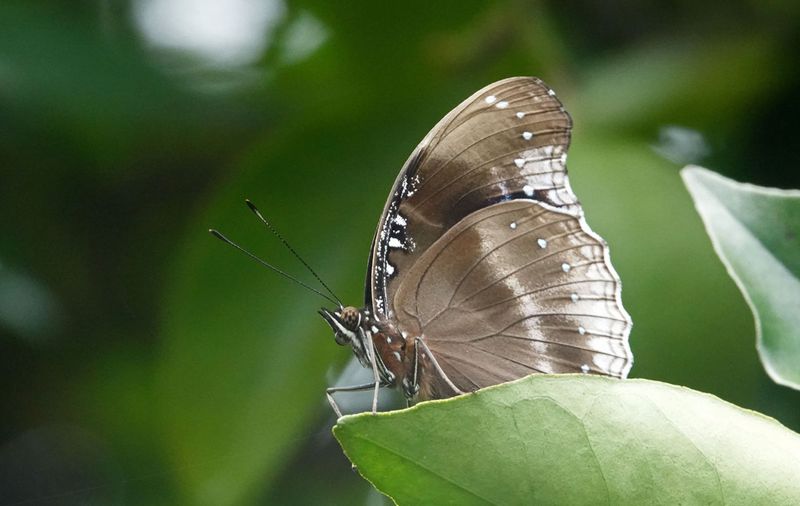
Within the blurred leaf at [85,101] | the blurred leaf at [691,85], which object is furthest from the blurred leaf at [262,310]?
the blurred leaf at [691,85]

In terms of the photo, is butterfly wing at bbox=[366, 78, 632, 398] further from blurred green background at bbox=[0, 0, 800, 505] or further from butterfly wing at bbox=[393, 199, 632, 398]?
blurred green background at bbox=[0, 0, 800, 505]

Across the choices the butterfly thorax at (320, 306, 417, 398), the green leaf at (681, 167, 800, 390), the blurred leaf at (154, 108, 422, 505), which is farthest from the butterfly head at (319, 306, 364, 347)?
the green leaf at (681, 167, 800, 390)

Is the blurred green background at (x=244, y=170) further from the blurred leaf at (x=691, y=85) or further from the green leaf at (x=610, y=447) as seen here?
the green leaf at (x=610, y=447)

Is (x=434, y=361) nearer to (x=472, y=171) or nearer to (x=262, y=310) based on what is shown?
(x=472, y=171)

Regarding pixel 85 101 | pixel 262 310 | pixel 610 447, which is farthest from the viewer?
pixel 85 101

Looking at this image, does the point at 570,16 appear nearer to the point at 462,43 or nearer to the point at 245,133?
the point at 462,43

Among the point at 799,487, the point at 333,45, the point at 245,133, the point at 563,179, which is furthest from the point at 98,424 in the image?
the point at 799,487

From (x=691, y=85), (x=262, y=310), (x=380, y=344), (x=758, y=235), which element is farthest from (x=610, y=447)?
(x=691, y=85)
